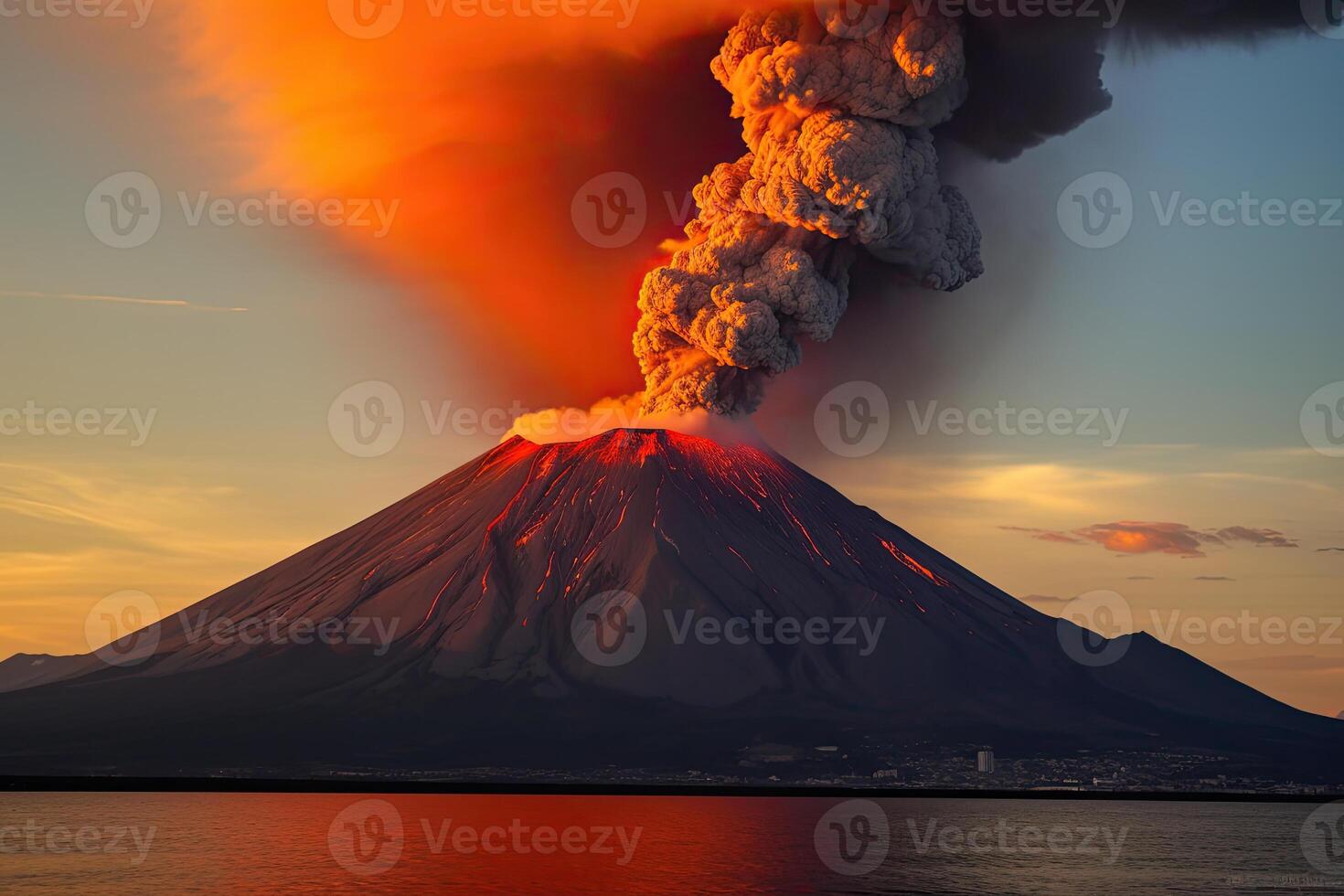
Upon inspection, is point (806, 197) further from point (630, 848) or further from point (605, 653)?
point (605, 653)

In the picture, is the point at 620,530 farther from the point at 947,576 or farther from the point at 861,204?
the point at 861,204

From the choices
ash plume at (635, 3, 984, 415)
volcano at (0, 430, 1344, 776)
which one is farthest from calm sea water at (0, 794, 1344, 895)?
ash plume at (635, 3, 984, 415)

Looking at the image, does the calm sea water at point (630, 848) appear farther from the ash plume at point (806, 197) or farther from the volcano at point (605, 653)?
the ash plume at point (806, 197)

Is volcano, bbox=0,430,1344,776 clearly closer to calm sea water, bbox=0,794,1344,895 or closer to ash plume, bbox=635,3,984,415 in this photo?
calm sea water, bbox=0,794,1344,895

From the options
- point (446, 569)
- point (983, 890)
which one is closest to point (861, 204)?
point (983, 890)

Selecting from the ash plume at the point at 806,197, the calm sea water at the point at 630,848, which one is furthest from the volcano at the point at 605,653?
the ash plume at the point at 806,197
